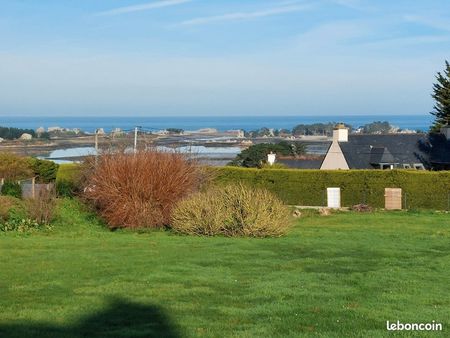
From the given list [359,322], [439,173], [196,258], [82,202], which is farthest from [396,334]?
[439,173]

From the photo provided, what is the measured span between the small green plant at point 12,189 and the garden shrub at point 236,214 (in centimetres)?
1298

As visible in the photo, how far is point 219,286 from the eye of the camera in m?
10.7

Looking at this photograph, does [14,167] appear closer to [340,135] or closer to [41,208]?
[41,208]

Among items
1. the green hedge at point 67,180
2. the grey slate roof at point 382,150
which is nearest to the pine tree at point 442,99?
the grey slate roof at point 382,150

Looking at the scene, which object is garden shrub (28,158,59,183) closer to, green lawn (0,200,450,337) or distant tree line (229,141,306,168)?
green lawn (0,200,450,337)

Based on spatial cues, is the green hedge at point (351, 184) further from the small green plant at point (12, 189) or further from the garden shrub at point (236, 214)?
the garden shrub at point (236, 214)

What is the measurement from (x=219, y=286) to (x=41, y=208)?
13.1 metres

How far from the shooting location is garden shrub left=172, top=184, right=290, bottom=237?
19422mm

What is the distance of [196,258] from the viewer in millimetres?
14016

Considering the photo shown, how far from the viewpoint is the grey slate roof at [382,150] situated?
4859 centimetres

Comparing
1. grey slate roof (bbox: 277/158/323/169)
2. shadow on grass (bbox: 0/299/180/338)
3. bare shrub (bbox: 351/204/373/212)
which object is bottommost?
bare shrub (bbox: 351/204/373/212)

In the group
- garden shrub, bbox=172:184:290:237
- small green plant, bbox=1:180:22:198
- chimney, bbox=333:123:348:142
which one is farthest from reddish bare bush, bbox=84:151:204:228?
chimney, bbox=333:123:348:142

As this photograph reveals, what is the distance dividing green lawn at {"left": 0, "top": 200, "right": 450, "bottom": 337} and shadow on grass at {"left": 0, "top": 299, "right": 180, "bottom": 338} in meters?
0.01

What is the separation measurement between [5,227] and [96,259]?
8.29m
